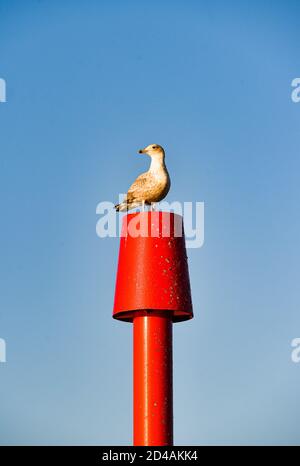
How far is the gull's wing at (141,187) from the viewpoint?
949 inches

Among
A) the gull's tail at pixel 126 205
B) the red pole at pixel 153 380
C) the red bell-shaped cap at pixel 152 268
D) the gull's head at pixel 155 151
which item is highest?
the gull's head at pixel 155 151

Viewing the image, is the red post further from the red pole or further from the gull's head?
the gull's head

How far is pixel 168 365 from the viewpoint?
21.9 metres

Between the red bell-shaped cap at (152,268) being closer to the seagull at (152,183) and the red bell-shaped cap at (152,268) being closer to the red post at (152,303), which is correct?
the red post at (152,303)

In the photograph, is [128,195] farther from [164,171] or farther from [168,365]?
[168,365]

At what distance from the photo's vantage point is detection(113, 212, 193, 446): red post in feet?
71.0

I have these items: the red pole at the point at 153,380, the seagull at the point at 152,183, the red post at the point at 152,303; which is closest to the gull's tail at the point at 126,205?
the seagull at the point at 152,183

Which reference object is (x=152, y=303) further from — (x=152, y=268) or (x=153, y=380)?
(x=153, y=380)

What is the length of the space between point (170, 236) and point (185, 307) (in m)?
1.28

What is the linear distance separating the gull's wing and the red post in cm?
131

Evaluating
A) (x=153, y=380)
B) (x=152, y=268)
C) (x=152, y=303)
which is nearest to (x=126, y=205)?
(x=152, y=268)

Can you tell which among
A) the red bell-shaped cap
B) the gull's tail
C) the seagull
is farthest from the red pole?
the gull's tail

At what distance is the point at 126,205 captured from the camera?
24.9 meters
